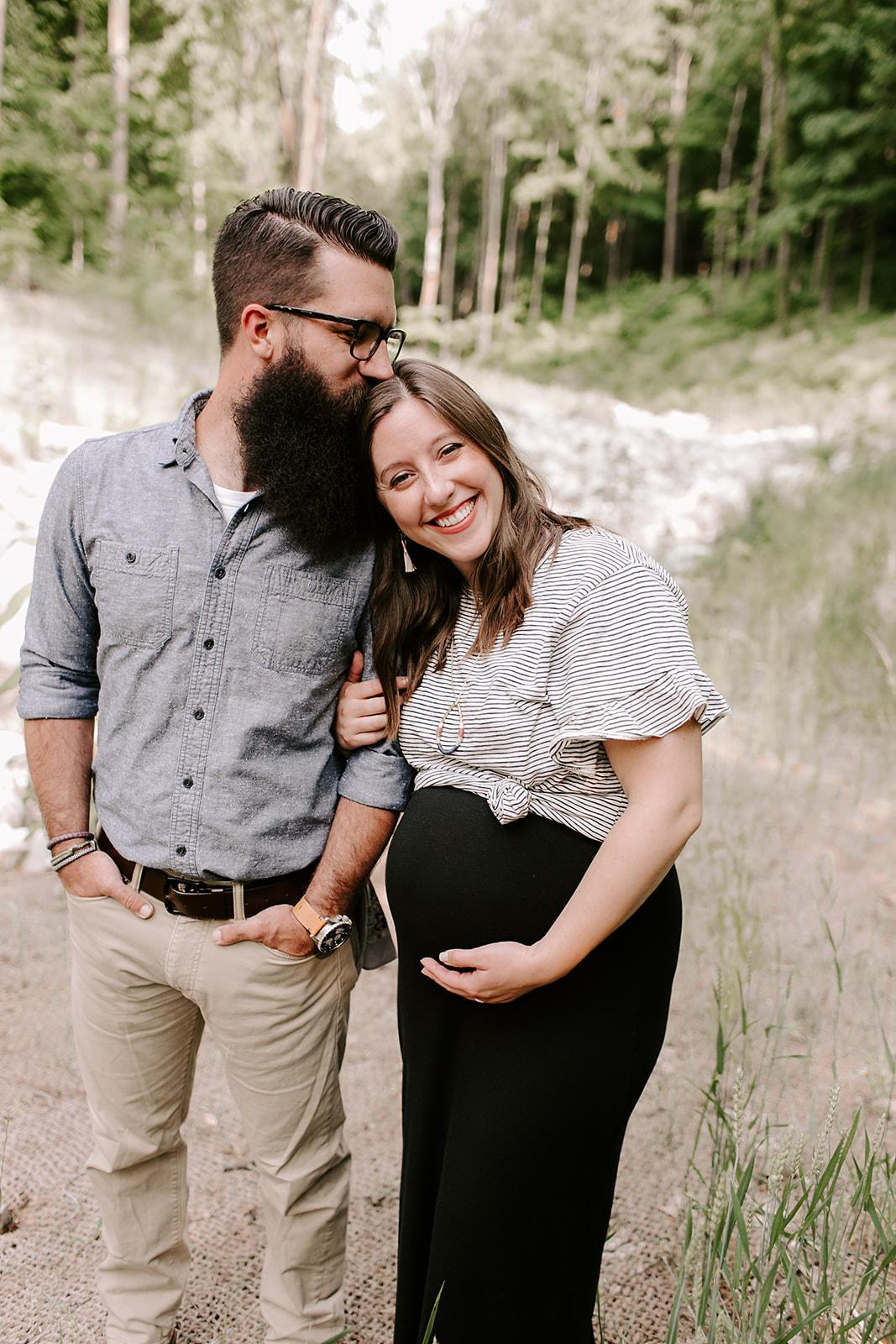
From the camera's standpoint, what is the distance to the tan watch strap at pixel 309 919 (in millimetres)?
1768

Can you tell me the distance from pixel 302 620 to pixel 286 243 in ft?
2.43

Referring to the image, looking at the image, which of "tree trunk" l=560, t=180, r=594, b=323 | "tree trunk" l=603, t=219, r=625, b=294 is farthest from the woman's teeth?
"tree trunk" l=603, t=219, r=625, b=294

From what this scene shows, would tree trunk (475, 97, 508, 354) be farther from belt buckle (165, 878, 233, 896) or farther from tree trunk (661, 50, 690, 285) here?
belt buckle (165, 878, 233, 896)

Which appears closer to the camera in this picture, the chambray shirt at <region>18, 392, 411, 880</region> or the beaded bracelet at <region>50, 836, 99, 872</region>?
the chambray shirt at <region>18, 392, 411, 880</region>

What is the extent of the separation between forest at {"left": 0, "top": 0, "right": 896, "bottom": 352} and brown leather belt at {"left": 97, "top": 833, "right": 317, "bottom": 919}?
808 cm

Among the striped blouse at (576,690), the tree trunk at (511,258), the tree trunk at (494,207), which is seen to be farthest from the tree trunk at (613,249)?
the striped blouse at (576,690)

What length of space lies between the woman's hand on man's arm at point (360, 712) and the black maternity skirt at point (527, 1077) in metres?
0.25

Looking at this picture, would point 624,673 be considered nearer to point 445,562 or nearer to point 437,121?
point 445,562

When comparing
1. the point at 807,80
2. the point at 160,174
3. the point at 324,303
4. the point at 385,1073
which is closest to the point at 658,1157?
the point at 385,1073

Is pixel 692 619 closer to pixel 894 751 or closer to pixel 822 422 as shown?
pixel 894 751

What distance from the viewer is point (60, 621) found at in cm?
184

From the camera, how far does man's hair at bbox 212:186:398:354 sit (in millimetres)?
1723

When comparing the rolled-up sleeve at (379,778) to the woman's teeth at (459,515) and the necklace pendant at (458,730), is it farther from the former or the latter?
the woman's teeth at (459,515)

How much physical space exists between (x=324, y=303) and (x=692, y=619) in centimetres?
463
